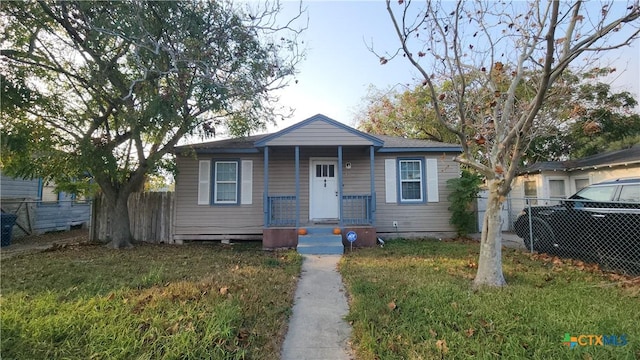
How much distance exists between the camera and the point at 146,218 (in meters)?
9.20

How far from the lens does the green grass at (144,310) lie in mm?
2729

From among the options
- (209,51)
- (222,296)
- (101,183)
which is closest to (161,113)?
(209,51)

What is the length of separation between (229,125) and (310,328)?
22.2 feet

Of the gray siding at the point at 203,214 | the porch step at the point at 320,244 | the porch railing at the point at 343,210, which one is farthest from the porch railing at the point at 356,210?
the gray siding at the point at 203,214

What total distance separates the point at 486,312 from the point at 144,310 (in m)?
3.90

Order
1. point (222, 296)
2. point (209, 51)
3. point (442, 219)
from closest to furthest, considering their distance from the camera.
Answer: point (222, 296)
point (209, 51)
point (442, 219)

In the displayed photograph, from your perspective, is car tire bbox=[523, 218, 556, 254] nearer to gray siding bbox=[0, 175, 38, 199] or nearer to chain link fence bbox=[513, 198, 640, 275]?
chain link fence bbox=[513, 198, 640, 275]

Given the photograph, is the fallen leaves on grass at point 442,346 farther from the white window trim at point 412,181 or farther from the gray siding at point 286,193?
the white window trim at point 412,181

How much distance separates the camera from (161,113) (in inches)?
261

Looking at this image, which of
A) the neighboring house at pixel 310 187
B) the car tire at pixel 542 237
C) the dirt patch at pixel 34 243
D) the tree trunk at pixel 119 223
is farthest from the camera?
the neighboring house at pixel 310 187

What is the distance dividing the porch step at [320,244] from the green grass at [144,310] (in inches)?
66.7

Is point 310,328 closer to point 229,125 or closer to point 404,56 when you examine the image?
point 404,56

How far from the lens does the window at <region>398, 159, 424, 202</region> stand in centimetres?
963

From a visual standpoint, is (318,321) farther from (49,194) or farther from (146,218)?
(49,194)
